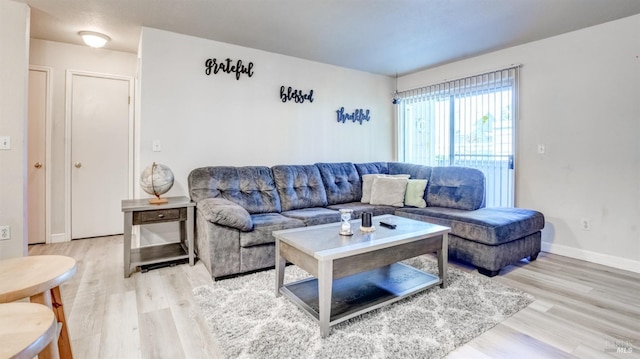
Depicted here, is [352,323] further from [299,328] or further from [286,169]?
[286,169]

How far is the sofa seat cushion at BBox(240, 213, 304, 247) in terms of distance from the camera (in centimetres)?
278

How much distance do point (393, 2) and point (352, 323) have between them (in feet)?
8.21

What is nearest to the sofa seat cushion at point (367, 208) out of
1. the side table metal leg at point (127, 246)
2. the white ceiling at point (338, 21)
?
the white ceiling at point (338, 21)

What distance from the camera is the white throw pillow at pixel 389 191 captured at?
3.89 meters

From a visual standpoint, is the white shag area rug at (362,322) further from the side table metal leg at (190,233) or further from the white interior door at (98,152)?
the white interior door at (98,152)

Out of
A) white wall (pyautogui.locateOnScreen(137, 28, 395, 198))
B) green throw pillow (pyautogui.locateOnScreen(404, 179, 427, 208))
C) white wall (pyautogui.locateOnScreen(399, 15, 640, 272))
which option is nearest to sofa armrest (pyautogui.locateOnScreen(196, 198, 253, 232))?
white wall (pyautogui.locateOnScreen(137, 28, 395, 198))

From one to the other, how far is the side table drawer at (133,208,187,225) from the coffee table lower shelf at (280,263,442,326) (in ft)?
4.28

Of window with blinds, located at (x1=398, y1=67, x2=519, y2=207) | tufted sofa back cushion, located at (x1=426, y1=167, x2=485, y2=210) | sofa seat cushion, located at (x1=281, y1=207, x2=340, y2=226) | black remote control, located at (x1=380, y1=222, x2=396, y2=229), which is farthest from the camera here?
window with blinds, located at (x1=398, y1=67, x2=519, y2=207)

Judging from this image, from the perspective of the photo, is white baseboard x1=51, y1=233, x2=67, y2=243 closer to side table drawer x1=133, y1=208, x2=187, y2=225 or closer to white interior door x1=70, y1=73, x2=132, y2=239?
white interior door x1=70, y1=73, x2=132, y2=239

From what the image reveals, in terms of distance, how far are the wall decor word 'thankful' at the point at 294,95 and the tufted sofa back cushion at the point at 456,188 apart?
6.31 ft

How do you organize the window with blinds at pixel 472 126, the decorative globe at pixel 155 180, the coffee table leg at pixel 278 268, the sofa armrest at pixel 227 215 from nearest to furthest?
1. the coffee table leg at pixel 278 268
2. the sofa armrest at pixel 227 215
3. the decorative globe at pixel 155 180
4. the window with blinds at pixel 472 126

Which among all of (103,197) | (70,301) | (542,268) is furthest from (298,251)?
Answer: (103,197)

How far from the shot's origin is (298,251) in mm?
2113

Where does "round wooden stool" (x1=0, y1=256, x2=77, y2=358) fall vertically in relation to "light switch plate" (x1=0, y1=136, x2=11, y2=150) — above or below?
below
